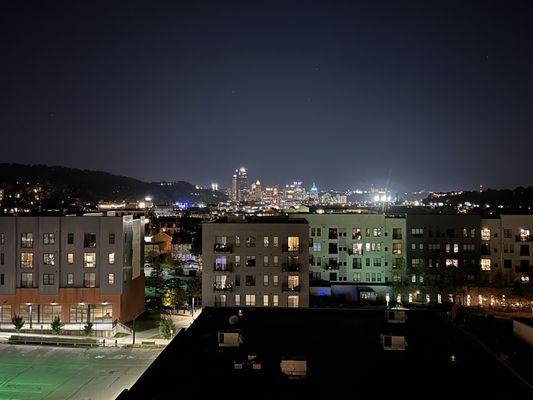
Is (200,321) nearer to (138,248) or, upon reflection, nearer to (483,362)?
(483,362)

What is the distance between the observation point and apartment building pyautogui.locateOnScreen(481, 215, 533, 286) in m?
40.4

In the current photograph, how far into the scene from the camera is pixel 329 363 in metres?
12.0

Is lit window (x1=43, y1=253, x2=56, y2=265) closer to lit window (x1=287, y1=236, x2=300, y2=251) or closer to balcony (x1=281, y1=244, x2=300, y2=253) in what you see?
balcony (x1=281, y1=244, x2=300, y2=253)

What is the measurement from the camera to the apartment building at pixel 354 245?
4100 centimetres

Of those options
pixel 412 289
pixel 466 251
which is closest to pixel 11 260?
pixel 412 289

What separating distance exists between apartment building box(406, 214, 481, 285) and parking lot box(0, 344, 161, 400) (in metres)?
22.6

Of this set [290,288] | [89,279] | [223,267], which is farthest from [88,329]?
[290,288]

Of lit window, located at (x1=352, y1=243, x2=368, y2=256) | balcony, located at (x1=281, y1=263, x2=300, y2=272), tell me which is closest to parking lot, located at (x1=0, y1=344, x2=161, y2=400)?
balcony, located at (x1=281, y1=263, x2=300, y2=272)

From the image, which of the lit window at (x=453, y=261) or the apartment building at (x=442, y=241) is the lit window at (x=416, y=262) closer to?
Answer: the apartment building at (x=442, y=241)

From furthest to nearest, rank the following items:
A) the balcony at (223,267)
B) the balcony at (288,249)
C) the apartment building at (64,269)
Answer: the apartment building at (64,269) < the balcony at (288,249) < the balcony at (223,267)

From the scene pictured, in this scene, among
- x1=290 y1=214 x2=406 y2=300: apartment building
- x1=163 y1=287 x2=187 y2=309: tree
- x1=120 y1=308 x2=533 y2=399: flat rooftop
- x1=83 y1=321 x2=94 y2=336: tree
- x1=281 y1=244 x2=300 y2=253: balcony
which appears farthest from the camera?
x1=290 y1=214 x2=406 y2=300: apartment building

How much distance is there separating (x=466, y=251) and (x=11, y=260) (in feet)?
113

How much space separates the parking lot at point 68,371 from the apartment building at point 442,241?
22.6 metres

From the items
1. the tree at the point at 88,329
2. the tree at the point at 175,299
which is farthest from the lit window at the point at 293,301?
the tree at the point at 88,329
